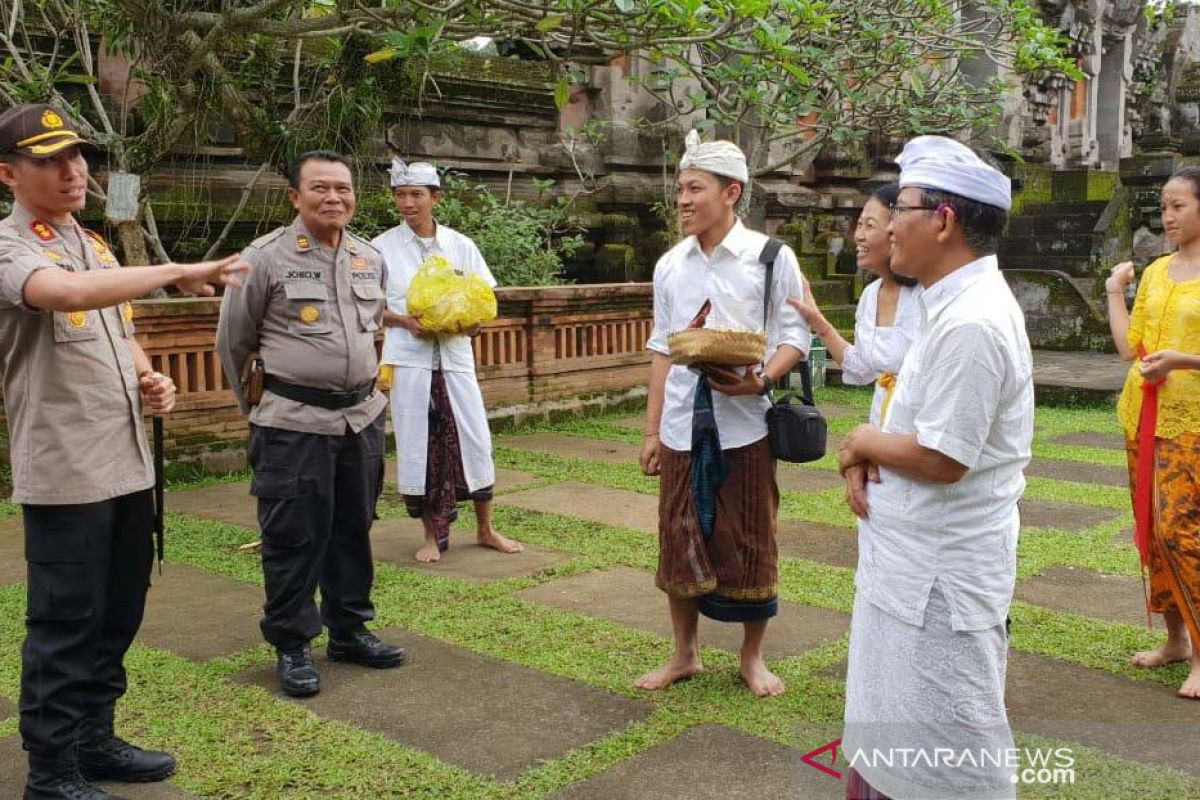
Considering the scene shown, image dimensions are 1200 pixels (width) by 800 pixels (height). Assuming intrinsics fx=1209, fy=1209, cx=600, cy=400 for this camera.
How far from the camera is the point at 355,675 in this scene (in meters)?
4.46

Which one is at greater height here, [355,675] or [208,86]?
[208,86]

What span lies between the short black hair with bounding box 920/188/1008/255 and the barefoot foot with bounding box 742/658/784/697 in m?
2.10

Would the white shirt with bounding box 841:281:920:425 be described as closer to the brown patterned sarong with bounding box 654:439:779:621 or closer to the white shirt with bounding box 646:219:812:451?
the white shirt with bounding box 646:219:812:451

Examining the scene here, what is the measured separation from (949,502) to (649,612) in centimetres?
284

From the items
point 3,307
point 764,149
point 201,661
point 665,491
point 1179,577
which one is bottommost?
point 201,661

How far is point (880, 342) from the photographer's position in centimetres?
445

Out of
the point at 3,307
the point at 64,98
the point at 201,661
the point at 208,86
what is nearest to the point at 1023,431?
the point at 3,307

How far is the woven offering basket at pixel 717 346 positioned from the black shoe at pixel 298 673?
1.69 metres

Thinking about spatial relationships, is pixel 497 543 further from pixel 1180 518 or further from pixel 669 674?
pixel 1180 518

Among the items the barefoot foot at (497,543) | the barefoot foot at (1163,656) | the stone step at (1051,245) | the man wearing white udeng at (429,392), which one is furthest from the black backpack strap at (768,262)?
the stone step at (1051,245)

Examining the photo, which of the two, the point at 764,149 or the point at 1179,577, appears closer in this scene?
the point at 1179,577

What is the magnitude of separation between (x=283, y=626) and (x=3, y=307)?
5.03 feet

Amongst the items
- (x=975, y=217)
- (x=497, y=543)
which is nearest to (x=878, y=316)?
(x=975, y=217)

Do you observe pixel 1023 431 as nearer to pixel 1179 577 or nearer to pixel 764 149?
pixel 1179 577
